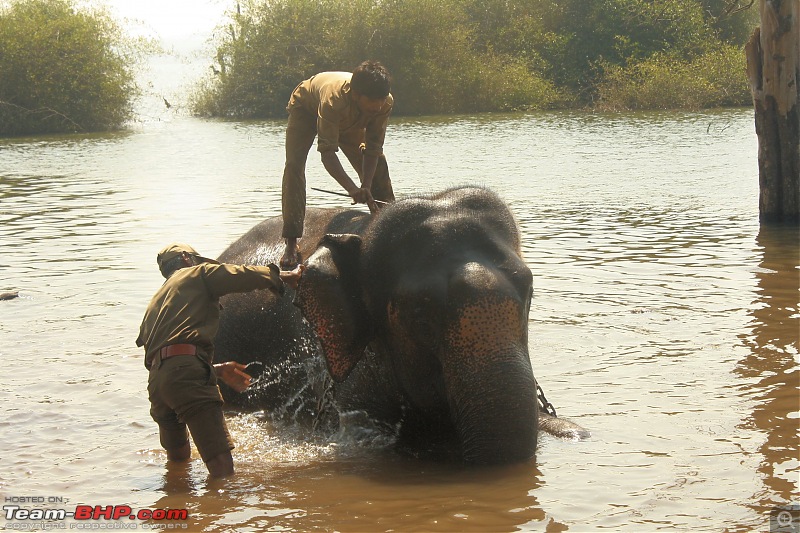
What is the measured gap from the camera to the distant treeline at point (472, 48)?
4209cm

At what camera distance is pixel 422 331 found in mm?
4883

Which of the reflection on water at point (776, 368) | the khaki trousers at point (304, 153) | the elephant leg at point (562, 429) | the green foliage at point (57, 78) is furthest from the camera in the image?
the green foliage at point (57, 78)

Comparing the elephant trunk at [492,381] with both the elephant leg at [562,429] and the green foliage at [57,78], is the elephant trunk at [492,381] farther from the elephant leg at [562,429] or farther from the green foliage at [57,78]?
the green foliage at [57,78]

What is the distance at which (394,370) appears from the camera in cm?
523

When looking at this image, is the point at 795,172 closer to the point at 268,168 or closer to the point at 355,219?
the point at 355,219

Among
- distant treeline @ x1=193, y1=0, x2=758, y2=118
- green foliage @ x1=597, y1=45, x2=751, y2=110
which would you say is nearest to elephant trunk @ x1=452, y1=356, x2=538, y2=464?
green foliage @ x1=597, y1=45, x2=751, y2=110

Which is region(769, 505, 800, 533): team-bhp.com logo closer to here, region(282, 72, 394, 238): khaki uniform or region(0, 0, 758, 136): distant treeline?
region(282, 72, 394, 238): khaki uniform

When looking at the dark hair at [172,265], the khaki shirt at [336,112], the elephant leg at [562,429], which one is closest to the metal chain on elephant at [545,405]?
the elephant leg at [562,429]

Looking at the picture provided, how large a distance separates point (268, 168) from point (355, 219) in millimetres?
18224

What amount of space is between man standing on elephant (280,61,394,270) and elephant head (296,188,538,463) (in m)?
0.88

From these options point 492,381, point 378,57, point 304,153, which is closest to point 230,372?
point 492,381

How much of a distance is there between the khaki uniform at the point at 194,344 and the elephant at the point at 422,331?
14.6 inches

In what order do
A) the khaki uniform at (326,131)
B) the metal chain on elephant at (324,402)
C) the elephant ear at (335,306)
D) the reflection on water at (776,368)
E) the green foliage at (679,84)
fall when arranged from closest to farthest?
the reflection on water at (776,368) < the elephant ear at (335,306) < the metal chain on elephant at (324,402) < the khaki uniform at (326,131) < the green foliage at (679,84)

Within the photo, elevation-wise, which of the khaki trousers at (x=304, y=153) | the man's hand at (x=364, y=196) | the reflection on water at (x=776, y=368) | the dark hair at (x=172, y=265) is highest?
the khaki trousers at (x=304, y=153)
